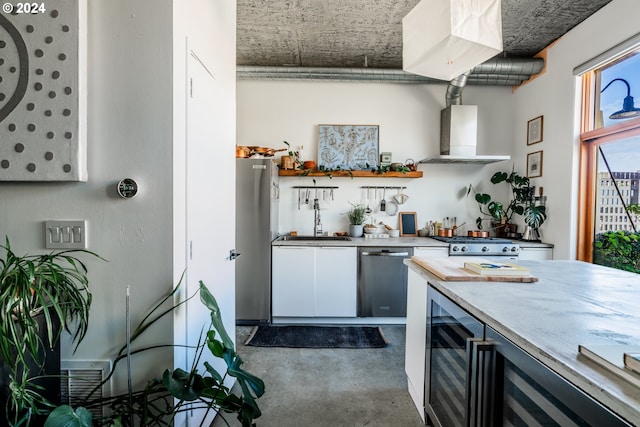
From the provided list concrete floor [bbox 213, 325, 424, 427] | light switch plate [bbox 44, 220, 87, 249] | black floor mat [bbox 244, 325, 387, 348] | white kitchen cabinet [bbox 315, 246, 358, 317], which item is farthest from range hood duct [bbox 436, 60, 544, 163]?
light switch plate [bbox 44, 220, 87, 249]

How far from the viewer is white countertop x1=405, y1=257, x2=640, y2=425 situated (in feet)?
2.07

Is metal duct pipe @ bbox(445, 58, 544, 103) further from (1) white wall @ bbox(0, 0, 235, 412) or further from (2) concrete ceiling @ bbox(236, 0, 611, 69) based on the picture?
(1) white wall @ bbox(0, 0, 235, 412)

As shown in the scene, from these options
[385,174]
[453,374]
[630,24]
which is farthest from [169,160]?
[630,24]

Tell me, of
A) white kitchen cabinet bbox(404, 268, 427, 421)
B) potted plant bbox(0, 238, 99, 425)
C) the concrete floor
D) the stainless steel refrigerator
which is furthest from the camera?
the stainless steel refrigerator

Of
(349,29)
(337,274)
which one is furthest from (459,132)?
(337,274)

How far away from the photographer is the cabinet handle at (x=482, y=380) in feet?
3.42

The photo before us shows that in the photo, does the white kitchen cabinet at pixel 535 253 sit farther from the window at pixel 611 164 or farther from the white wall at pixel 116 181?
the white wall at pixel 116 181

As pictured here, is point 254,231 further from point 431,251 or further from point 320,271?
point 431,251

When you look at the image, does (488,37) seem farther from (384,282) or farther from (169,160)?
(384,282)

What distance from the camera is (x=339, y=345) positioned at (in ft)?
9.44

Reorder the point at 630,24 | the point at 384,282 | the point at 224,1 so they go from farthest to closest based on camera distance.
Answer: the point at 384,282 → the point at 630,24 → the point at 224,1

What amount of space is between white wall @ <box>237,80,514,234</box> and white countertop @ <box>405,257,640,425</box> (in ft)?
7.79

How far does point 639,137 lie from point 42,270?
389cm

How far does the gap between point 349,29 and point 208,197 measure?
7.94ft
